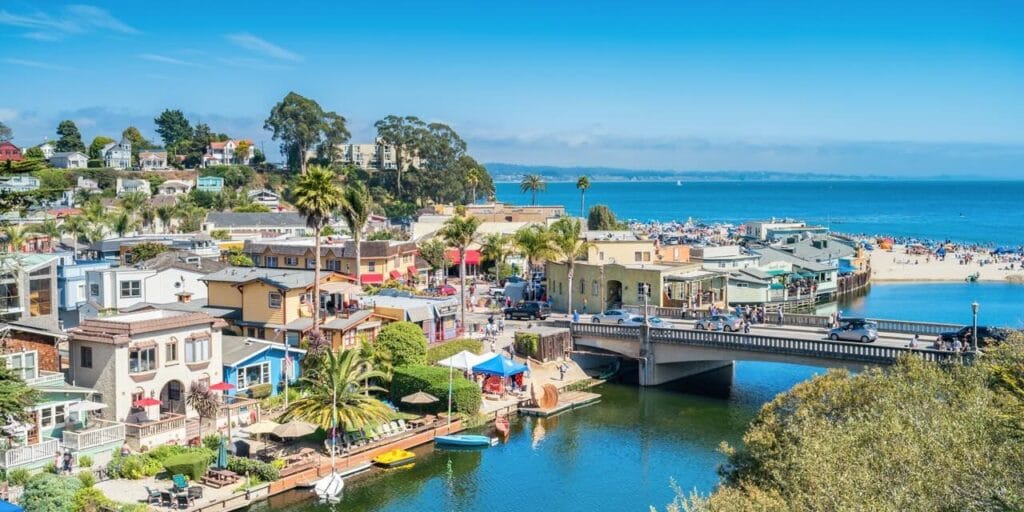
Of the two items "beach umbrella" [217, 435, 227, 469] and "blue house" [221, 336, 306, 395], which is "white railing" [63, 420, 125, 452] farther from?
"blue house" [221, 336, 306, 395]

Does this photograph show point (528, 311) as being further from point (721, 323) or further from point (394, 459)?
point (394, 459)

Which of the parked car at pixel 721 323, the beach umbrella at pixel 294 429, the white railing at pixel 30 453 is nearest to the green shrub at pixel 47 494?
the white railing at pixel 30 453

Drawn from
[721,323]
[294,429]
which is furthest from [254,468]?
[721,323]

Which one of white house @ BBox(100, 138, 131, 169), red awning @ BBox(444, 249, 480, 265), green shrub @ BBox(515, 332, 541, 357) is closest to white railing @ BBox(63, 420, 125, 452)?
green shrub @ BBox(515, 332, 541, 357)

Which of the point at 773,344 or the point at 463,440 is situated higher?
the point at 773,344

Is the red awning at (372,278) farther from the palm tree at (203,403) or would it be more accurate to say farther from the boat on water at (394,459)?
the boat on water at (394,459)

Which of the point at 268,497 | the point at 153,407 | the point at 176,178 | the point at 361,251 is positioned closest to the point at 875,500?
the point at 268,497

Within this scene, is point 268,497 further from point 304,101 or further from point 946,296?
point 304,101
